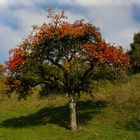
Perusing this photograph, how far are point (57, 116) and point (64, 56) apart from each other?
468 inches

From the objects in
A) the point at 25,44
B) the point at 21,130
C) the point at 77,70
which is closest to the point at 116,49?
the point at 77,70

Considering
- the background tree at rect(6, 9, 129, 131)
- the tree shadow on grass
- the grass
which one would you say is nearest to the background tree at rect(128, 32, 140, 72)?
the grass

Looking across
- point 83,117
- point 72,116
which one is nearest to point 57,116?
point 83,117

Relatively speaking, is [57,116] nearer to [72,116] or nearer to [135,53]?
[72,116]

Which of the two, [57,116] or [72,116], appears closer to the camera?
[72,116]

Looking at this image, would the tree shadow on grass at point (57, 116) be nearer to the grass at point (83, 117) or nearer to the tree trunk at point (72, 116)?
the grass at point (83, 117)

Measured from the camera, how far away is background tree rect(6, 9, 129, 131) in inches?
1656

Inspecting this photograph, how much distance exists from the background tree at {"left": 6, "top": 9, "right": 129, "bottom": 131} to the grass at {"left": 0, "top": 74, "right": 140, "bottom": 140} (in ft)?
10.1

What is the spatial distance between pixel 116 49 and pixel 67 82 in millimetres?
6069

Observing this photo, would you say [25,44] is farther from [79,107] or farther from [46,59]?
[79,107]

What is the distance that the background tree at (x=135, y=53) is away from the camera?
84.5 metres

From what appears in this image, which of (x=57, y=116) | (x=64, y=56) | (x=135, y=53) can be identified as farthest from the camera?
(x=135, y=53)

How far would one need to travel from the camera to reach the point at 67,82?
147 feet

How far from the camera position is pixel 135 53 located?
286 ft
